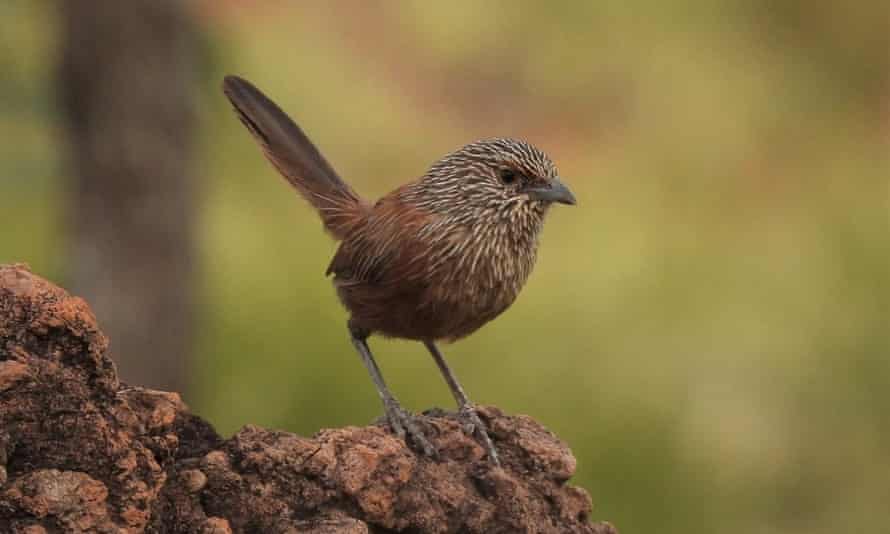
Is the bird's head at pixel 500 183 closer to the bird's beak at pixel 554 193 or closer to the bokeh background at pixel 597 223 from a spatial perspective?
the bird's beak at pixel 554 193

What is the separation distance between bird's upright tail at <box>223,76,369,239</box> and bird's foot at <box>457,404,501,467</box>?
1.58 metres

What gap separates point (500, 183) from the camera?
5.46 meters

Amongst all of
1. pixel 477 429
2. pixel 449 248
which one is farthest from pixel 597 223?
pixel 477 429

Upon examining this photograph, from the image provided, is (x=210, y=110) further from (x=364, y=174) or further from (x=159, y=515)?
(x=159, y=515)

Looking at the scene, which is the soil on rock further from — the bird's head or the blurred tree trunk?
the blurred tree trunk

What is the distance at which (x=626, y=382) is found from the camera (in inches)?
467

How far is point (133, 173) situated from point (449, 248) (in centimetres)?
378

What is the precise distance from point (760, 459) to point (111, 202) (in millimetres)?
5254

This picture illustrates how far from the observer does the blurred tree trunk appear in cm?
836

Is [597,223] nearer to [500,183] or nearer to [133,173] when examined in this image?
[133,173]

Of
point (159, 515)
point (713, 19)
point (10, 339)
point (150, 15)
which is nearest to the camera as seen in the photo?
point (10, 339)

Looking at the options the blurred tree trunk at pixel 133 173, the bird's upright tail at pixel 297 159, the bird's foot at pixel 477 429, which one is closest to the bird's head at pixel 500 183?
the bird's upright tail at pixel 297 159

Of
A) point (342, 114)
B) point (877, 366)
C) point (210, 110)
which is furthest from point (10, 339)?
point (342, 114)

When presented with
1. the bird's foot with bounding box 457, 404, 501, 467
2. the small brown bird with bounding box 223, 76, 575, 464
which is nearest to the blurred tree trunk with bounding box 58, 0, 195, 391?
the small brown bird with bounding box 223, 76, 575, 464
